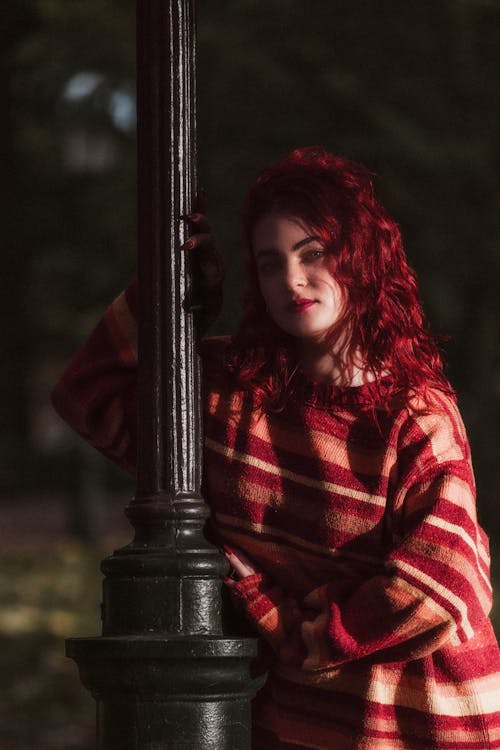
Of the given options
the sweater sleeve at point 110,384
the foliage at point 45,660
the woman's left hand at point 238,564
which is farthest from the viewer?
the foliage at point 45,660

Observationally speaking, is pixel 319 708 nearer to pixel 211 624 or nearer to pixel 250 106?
pixel 211 624

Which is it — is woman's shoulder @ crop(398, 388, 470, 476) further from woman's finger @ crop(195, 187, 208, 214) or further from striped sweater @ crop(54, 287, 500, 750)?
woman's finger @ crop(195, 187, 208, 214)

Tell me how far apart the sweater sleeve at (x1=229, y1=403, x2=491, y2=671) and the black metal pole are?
0.13 metres

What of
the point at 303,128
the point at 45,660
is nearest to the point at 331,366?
the point at 303,128

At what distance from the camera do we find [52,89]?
1247 centimetres

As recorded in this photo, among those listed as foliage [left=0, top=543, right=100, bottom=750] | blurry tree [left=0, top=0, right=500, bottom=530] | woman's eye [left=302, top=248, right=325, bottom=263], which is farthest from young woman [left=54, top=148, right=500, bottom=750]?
blurry tree [left=0, top=0, right=500, bottom=530]

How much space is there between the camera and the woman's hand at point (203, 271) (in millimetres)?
3229

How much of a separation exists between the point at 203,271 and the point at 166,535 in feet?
1.86

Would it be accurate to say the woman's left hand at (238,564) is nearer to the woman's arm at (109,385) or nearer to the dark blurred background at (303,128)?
the woman's arm at (109,385)

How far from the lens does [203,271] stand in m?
3.25

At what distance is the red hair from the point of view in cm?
329

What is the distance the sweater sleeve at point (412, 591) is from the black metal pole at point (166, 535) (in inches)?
5.2

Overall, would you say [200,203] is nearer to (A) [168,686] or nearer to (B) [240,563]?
(B) [240,563]

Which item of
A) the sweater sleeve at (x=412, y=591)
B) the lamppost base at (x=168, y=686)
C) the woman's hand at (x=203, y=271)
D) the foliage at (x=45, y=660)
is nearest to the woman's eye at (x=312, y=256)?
the woman's hand at (x=203, y=271)
